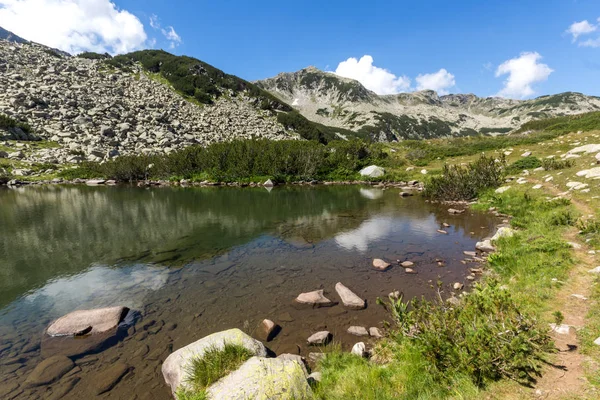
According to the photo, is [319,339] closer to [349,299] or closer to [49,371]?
Result: [349,299]

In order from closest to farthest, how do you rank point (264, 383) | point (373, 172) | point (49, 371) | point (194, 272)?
point (264, 383)
point (49, 371)
point (194, 272)
point (373, 172)

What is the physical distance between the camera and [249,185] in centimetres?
5888

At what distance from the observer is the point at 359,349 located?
8.12 m

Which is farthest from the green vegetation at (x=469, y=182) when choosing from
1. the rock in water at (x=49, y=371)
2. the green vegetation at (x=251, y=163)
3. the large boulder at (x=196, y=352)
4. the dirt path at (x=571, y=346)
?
the rock in water at (x=49, y=371)

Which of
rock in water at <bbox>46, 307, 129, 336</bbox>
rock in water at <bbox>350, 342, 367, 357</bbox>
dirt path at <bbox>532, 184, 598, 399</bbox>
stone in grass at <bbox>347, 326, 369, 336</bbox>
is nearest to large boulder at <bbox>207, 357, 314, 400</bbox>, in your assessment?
rock in water at <bbox>350, 342, 367, 357</bbox>

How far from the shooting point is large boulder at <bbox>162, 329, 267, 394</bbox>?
716 centimetres

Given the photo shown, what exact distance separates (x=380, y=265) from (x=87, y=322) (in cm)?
1305

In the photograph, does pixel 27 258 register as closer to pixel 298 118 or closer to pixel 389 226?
pixel 389 226

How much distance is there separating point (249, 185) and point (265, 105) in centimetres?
8513

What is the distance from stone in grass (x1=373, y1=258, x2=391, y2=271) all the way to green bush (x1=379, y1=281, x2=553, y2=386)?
7.84 m

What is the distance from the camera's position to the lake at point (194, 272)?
9102 mm

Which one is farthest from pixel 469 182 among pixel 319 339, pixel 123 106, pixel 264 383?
pixel 123 106

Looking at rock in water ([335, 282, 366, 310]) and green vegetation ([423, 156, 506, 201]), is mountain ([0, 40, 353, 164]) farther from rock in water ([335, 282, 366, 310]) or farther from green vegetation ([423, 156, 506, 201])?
rock in water ([335, 282, 366, 310])

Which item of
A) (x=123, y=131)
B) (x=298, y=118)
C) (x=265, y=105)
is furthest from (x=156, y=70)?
(x=298, y=118)
